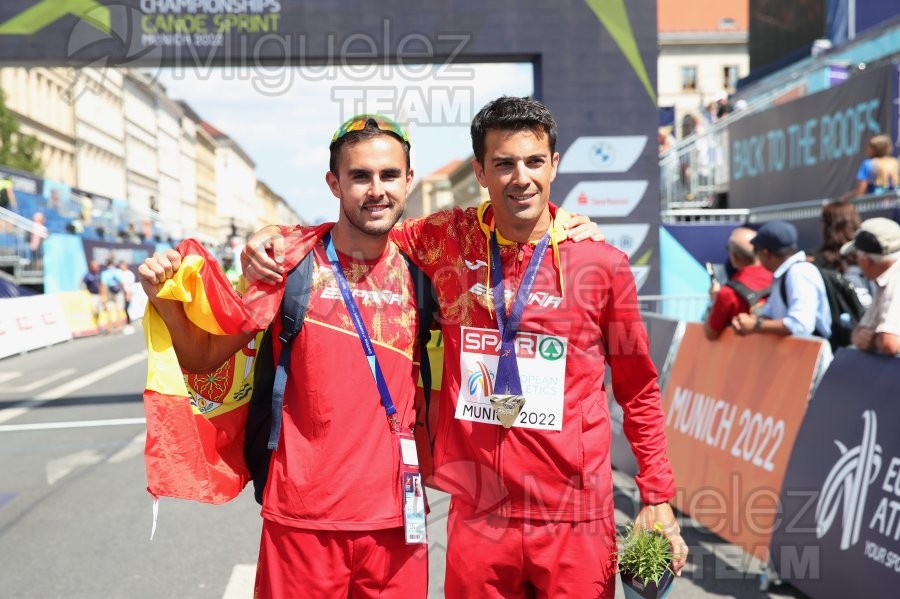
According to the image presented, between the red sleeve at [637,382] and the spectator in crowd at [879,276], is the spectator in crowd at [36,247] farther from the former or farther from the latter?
the red sleeve at [637,382]

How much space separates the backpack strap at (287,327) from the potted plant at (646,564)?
3.71ft

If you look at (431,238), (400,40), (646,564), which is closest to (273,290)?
(431,238)

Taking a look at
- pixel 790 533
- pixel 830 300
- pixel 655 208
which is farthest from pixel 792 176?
pixel 790 533

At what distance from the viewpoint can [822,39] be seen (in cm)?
2366

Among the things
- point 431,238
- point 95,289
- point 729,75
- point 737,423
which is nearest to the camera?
point 431,238

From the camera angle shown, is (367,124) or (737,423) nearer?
(367,124)

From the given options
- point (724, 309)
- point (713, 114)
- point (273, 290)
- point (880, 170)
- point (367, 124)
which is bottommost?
point (724, 309)

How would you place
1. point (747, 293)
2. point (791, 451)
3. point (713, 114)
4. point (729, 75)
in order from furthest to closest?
point (729, 75)
point (713, 114)
point (747, 293)
point (791, 451)

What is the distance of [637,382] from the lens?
301cm

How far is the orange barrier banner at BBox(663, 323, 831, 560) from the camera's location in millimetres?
5285

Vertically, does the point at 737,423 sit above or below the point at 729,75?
below

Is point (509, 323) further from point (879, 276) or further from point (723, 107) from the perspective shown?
point (723, 107)

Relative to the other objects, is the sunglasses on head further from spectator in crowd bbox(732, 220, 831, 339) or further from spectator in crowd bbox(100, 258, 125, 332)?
spectator in crowd bbox(100, 258, 125, 332)

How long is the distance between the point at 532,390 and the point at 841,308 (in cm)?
430
